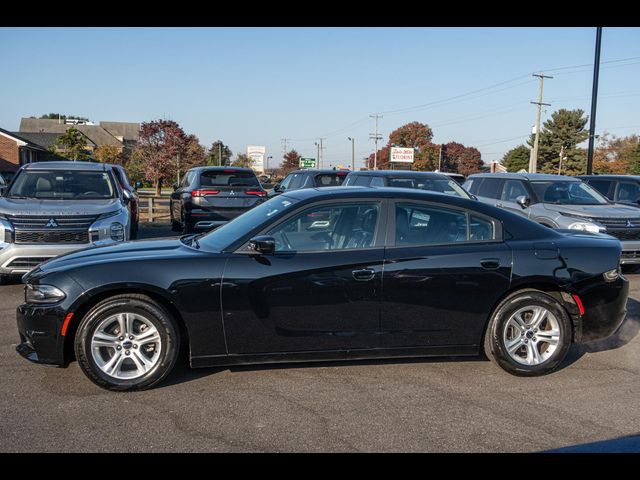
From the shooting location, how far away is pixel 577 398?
439cm

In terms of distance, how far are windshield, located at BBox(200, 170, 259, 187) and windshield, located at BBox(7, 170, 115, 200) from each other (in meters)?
3.10

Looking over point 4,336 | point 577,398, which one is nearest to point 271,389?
point 577,398

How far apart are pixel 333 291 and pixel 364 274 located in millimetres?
290

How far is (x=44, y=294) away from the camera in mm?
4328

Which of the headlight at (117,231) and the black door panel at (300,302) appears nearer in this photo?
the black door panel at (300,302)

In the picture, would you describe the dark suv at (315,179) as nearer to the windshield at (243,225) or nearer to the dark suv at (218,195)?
the dark suv at (218,195)

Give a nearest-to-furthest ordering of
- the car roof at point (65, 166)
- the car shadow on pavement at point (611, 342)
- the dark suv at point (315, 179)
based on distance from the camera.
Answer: the car shadow on pavement at point (611, 342) < the car roof at point (65, 166) < the dark suv at point (315, 179)

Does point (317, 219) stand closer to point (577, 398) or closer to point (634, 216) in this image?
point (577, 398)

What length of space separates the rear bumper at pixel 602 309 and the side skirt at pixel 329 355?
1.05 m

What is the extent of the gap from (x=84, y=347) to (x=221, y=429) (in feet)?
4.37

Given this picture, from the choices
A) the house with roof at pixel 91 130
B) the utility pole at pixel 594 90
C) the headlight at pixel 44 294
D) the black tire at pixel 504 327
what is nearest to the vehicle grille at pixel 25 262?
the headlight at pixel 44 294

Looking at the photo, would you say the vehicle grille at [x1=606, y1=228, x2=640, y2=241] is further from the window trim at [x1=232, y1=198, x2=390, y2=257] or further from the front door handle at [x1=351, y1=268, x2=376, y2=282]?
the front door handle at [x1=351, y1=268, x2=376, y2=282]

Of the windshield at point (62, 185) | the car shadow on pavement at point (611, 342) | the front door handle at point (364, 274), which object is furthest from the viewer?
the windshield at point (62, 185)

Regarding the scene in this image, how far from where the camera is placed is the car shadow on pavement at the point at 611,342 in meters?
5.49
